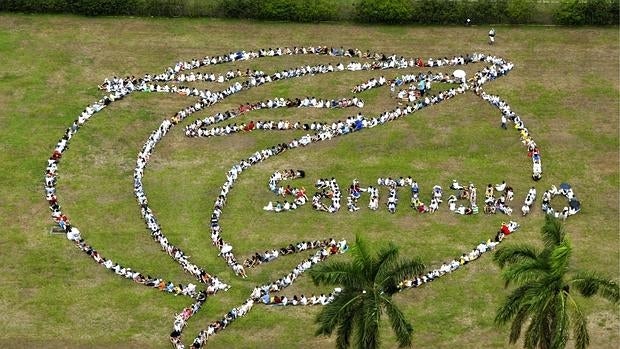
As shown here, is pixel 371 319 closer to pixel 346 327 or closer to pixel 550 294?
pixel 346 327

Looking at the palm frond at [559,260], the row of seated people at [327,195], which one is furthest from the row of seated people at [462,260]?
the palm frond at [559,260]

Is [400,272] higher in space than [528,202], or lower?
higher

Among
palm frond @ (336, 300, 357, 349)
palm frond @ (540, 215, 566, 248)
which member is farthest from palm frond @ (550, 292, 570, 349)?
palm frond @ (336, 300, 357, 349)

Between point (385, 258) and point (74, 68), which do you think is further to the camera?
point (74, 68)

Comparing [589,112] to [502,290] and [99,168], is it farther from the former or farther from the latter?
[99,168]

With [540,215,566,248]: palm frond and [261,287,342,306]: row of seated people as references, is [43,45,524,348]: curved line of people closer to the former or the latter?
[261,287,342,306]: row of seated people

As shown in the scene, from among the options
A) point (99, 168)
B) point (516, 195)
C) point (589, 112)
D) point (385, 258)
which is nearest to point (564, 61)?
point (589, 112)

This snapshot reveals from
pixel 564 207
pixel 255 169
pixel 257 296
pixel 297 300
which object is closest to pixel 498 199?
pixel 564 207

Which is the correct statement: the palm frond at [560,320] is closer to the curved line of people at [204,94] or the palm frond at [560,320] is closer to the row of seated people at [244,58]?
the curved line of people at [204,94]
